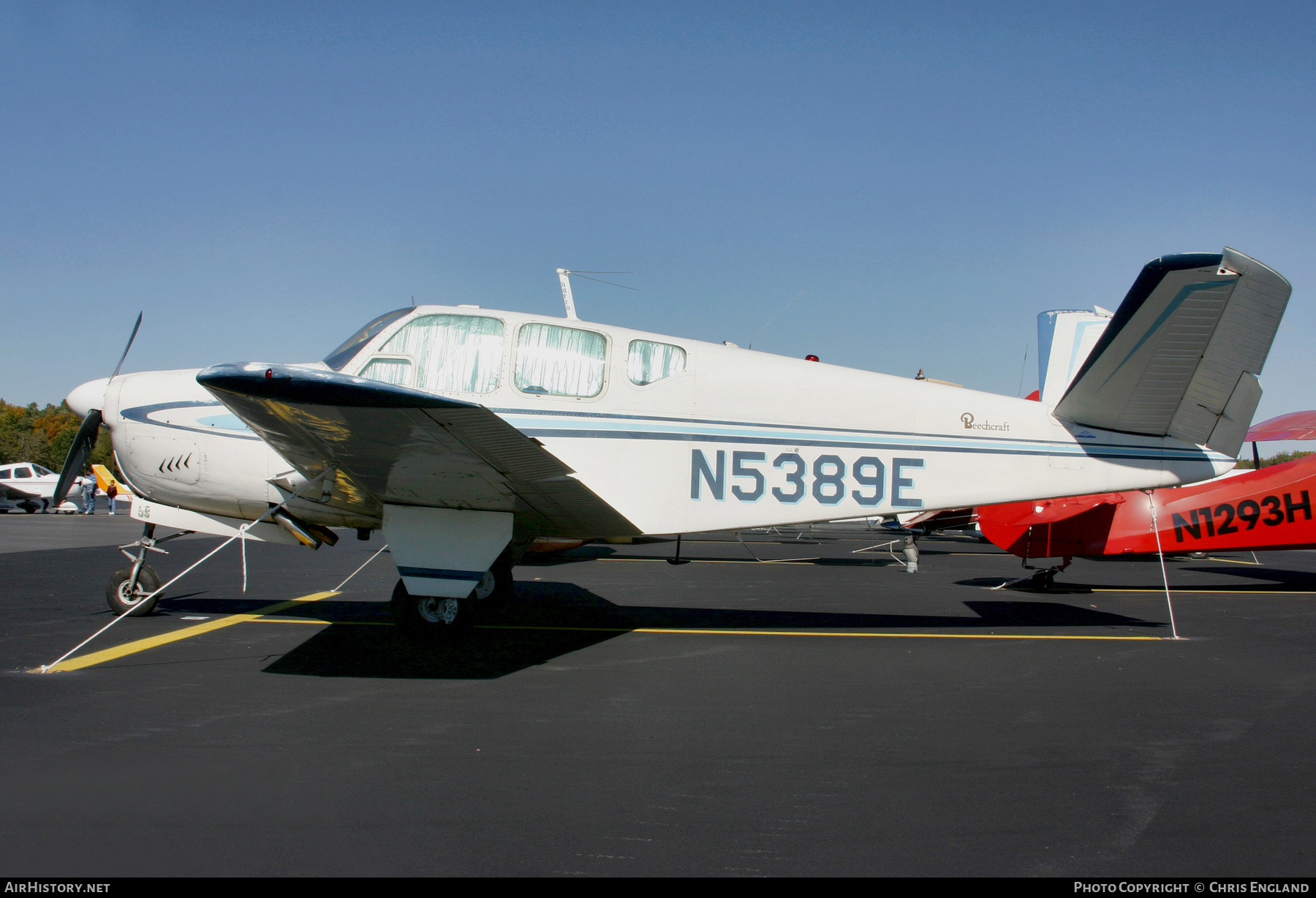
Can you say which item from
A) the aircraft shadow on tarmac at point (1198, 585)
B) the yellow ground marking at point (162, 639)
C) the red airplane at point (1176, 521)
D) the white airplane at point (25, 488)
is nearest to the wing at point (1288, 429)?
the red airplane at point (1176, 521)

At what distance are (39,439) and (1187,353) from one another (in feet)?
328

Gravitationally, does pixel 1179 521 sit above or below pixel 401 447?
below

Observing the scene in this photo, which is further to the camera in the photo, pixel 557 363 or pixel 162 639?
pixel 162 639

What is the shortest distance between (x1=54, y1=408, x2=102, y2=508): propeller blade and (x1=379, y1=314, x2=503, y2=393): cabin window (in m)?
2.90

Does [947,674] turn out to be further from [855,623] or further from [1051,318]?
[1051,318]

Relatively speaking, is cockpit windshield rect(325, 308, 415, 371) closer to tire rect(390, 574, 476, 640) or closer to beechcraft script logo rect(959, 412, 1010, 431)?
tire rect(390, 574, 476, 640)

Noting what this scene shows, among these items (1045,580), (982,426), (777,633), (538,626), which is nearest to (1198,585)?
(1045,580)

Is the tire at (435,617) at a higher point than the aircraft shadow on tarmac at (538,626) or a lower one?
higher

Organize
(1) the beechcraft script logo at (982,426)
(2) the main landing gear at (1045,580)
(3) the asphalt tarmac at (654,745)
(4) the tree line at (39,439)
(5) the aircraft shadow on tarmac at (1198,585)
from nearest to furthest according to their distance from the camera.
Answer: (3) the asphalt tarmac at (654,745)
(1) the beechcraft script logo at (982,426)
(2) the main landing gear at (1045,580)
(5) the aircraft shadow on tarmac at (1198,585)
(4) the tree line at (39,439)

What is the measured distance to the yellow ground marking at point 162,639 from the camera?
5.37 metres

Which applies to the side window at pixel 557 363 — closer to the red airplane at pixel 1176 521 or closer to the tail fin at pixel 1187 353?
the tail fin at pixel 1187 353

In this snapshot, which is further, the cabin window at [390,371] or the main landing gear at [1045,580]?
the main landing gear at [1045,580]

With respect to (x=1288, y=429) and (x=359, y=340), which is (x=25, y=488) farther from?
(x=1288, y=429)

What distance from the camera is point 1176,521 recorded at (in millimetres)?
10102
